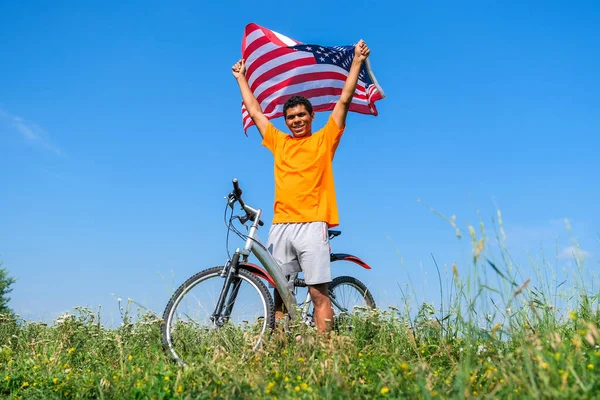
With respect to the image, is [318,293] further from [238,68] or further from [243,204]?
[238,68]

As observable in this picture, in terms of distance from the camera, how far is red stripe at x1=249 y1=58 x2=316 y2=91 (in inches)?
331

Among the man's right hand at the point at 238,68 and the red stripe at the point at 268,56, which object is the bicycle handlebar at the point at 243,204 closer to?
the man's right hand at the point at 238,68

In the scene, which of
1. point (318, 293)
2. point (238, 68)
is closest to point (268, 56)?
point (238, 68)

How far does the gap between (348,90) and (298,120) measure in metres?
0.61

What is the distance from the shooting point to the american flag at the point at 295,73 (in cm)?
832

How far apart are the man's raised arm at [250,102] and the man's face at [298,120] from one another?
38 centimetres

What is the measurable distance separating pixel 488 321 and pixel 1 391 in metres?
4.18

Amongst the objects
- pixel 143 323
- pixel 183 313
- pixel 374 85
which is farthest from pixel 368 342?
pixel 374 85

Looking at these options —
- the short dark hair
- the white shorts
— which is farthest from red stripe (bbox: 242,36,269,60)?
the white shorts

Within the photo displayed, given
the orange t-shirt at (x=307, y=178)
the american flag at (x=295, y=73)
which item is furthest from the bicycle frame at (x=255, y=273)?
the american flag at (x=295, y=73)

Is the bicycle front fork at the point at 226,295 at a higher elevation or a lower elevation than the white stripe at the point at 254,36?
lower

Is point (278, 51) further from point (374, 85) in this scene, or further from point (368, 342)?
point (368, 342)

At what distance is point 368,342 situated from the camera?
19.8 ft

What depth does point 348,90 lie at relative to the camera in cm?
Answer: 623
